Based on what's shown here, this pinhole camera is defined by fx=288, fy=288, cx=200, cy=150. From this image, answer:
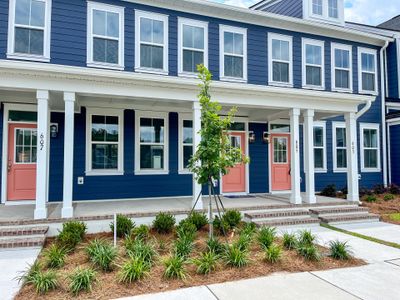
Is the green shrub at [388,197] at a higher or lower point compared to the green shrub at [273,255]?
higher

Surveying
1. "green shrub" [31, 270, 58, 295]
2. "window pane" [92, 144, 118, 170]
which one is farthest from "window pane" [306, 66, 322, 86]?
"green shrub" [31, 270, 58, 295]

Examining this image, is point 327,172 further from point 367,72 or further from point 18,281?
point 18,281

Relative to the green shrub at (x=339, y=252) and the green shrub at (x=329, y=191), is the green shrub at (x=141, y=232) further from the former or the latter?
the green shrub at (x=329, y=191)

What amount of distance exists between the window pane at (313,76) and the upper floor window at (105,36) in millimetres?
6381

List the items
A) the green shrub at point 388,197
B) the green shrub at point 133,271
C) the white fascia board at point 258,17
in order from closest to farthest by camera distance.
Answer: the green shrub at point 133,271 < the white fascia board at point 258,17 < the green shrub at point 388,197

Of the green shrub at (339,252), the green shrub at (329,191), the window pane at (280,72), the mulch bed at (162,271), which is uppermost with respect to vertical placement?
the window pane at (280,72)

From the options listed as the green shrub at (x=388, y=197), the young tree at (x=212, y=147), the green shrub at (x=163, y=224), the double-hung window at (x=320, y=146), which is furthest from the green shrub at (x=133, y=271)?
the green shrub at (x=388, y=197)

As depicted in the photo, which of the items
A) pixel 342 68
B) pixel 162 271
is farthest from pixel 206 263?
pixel 342 68

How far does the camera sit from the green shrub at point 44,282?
3400 millimetres

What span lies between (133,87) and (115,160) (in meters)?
2.65

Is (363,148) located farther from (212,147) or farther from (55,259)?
(55,259)

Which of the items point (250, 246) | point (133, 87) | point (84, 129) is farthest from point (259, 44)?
point (250, 246)

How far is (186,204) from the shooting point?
7.65 metres

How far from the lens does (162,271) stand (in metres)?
4.03
